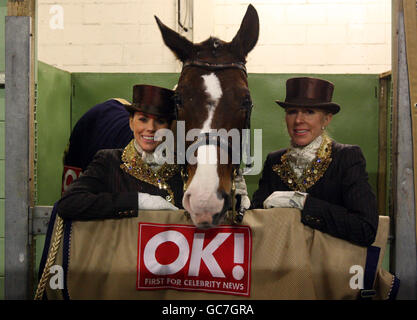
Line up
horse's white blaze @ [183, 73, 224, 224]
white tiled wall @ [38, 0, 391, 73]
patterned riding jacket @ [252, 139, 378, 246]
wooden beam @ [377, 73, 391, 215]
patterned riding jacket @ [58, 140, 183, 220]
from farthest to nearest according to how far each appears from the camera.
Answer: white tiled wall @ [38, 0, 391, 73]
wooden beam @ [377, 73, 391, 215]
patterned riding jacket @ [58, 140, 183, 220]
patterned riding jacket @ [252, 139, 378, 246]
horse's white blaze @ [183, 73, 224, 224]

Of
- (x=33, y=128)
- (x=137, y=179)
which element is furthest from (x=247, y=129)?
(x=33, y=128)

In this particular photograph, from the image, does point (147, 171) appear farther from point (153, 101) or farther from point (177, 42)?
point (177, 42)

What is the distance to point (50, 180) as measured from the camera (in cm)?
244

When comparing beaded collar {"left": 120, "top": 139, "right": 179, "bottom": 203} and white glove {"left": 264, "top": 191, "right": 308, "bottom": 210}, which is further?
beaded collar {"left": 120, "top": 139, "right": 179, "bottom": 203}

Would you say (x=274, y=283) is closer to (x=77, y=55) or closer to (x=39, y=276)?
(x=39, y=276)

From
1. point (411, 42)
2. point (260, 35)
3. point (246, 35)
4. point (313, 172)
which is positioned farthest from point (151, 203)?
point (260, 35)

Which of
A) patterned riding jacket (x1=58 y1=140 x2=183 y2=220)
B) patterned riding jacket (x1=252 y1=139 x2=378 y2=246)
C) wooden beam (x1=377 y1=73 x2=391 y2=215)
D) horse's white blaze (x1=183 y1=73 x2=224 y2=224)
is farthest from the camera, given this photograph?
wooden beam (x1=377 y1=73 x2=391 y2=215)

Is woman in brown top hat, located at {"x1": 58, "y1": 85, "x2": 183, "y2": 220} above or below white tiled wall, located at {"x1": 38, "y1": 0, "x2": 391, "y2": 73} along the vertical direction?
below

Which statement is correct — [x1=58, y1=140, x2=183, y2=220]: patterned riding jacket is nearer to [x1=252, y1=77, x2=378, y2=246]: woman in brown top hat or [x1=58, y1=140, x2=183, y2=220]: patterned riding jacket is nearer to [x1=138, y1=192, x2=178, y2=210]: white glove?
[x1=138, y1=192, x2=178, y2=210]: white glove

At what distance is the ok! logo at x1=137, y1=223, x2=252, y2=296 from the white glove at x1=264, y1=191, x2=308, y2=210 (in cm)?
13

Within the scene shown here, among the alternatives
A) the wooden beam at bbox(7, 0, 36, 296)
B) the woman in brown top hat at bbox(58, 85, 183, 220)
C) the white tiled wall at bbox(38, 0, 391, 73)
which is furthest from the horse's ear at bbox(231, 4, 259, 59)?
the white tiled wall at bbox(38, 0, 391, 73)

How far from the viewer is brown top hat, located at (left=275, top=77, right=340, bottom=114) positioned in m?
1.46

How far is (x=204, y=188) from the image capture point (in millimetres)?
1127

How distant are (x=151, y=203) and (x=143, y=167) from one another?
0.16 metres
